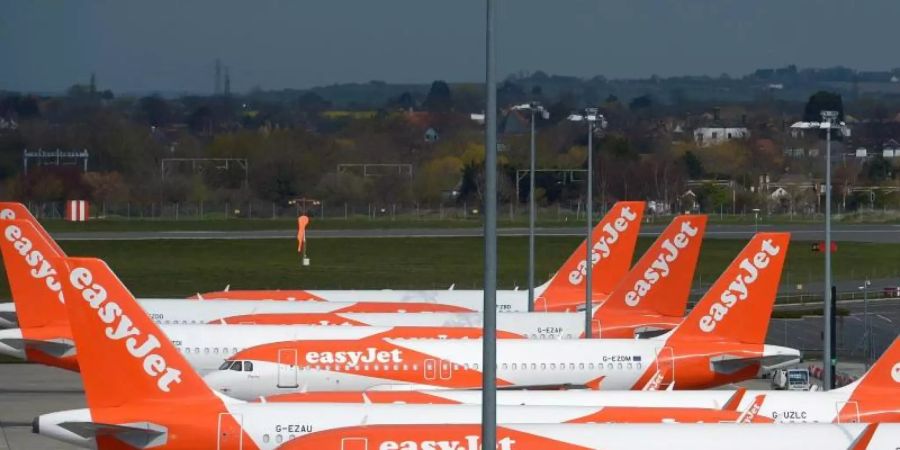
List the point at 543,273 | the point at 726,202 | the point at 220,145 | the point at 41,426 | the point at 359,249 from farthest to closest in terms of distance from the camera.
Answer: the point at 220,145
the point at 726,202
the point at 359,249
the point at 543,273
the point at 41,426

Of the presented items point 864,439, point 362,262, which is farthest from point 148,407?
point 362,262

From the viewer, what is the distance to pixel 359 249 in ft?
410

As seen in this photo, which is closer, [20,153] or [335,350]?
[335,350]

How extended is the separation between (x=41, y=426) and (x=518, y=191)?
121692 millimetres

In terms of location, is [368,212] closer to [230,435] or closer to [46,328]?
[46,328]

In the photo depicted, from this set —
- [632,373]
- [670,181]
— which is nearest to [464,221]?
[670,181]

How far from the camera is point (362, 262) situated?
11531cm

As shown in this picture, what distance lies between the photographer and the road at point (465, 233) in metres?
135

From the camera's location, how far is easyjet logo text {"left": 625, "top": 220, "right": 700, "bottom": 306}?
5653 cm

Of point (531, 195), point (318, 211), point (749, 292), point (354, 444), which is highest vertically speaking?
point (531, 195)

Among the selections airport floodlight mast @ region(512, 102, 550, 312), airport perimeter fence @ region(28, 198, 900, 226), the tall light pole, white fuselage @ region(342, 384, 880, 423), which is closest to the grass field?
airport perimeter fence @ region(28, 198, 900, 226)

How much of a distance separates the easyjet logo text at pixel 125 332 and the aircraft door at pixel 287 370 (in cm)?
1009

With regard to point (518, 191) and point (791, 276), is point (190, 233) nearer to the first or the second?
point (518, 191)

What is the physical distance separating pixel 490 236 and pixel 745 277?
26368mm
